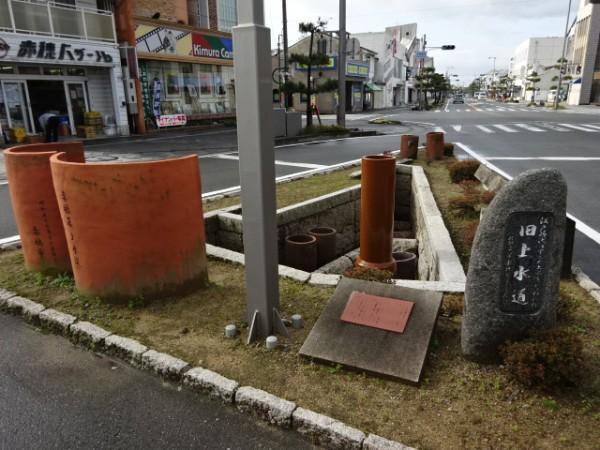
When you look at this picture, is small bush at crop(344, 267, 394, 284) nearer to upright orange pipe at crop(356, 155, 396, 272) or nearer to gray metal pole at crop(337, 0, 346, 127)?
upright orange pipe at crop(356, 155, 396, 272)

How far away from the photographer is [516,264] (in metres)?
2.83

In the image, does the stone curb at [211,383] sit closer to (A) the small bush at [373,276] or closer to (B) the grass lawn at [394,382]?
(B) the grass lawn at [394,382]

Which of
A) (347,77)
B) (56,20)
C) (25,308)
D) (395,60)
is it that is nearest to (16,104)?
(56,20)

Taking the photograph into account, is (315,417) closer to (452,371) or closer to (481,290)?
(452,371)

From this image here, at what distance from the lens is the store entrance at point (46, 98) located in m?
18.4

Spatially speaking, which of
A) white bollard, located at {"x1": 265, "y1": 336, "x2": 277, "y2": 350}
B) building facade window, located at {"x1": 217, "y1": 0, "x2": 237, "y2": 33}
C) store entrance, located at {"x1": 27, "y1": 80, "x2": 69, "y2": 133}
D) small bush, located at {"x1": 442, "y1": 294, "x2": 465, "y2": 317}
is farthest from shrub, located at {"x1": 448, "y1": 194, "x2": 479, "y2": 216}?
building facade window, located at {"x1": 217, "y1": 0, "x2": 237, "y2": 33}

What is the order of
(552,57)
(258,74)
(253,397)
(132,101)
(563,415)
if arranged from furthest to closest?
1. (552,57)
2. (132,101)
3. (258,74)
4. (253,397)
5. (563,415)

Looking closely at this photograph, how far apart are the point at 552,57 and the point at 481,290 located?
385ft

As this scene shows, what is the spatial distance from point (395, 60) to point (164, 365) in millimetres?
74002

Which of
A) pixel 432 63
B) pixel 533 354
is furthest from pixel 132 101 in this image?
pixel 432 63

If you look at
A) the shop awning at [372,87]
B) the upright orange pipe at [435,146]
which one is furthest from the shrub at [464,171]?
the shop awning at [372,87]

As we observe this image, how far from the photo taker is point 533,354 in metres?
2.73

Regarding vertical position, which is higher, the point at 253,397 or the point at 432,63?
the point at 432,63

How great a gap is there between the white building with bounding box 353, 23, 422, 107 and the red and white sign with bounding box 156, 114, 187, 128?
42.0 m
